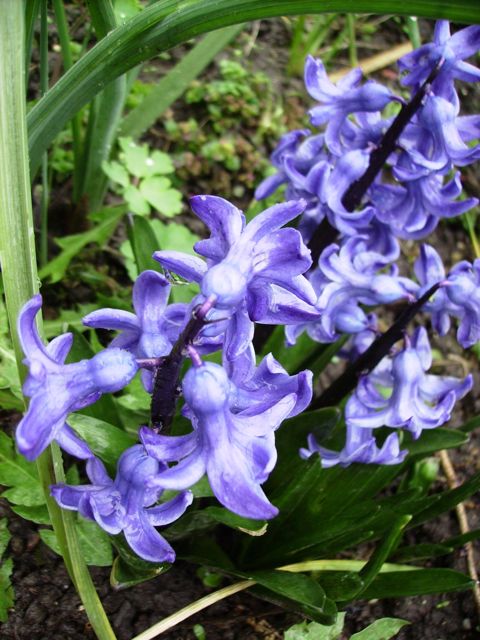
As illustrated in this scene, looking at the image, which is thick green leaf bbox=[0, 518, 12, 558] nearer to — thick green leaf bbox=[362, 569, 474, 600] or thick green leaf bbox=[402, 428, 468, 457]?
thick green leaf bbox=[362, 569, 474, 600]

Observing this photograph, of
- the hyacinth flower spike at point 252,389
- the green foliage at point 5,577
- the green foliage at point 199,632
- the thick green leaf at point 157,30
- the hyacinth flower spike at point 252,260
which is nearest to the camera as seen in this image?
the hyacinth flower spike at point 252,260

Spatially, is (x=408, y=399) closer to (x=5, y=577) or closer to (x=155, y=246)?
(x=155, y=246)

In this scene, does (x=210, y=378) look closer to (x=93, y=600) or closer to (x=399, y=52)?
(x=93, y=600)

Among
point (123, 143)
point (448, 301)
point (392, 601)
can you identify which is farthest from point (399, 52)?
point (392, 601)

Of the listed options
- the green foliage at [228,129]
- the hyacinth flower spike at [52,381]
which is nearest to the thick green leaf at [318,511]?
the hyacinth flower spike at [52,381]

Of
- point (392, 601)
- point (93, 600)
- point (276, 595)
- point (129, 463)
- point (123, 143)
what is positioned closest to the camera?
point (129, 463)

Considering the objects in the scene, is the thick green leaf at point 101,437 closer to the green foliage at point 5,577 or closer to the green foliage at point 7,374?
the green foliage at point 7,374
